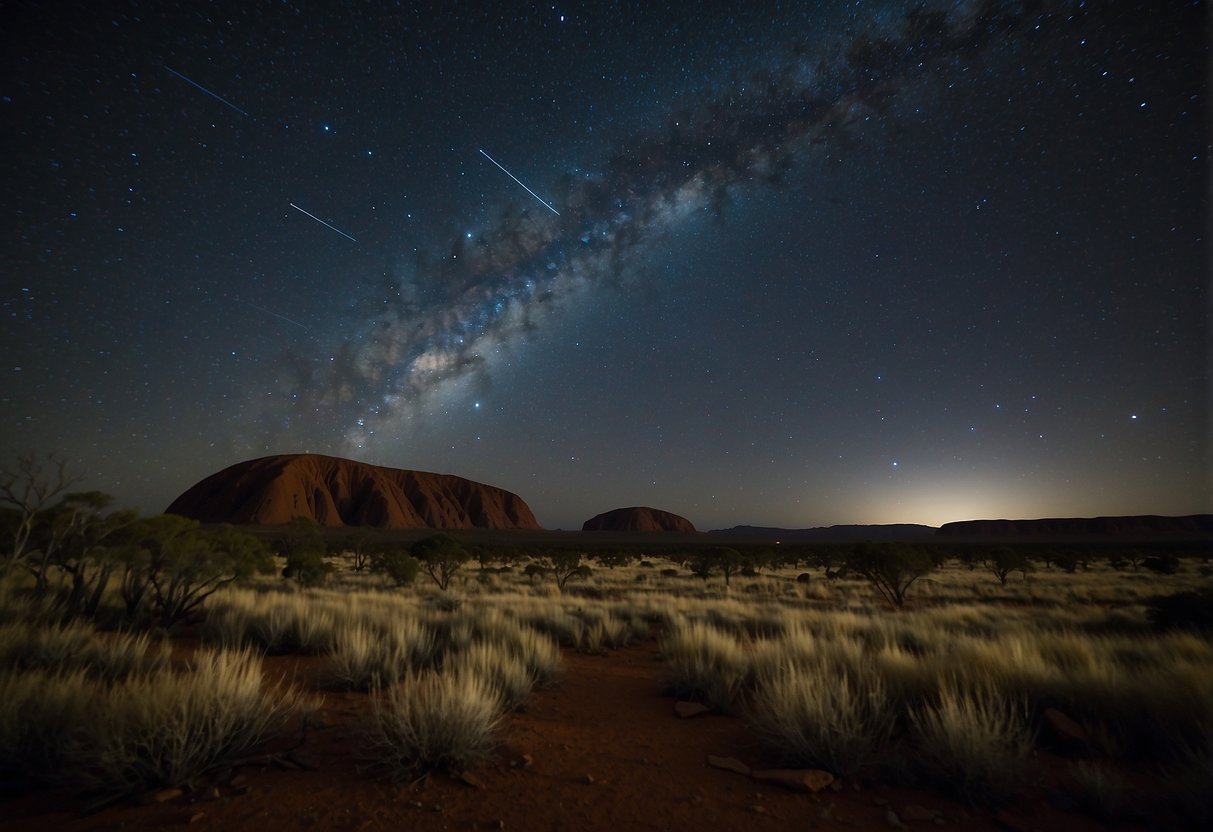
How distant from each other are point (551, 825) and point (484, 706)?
1.38 meters

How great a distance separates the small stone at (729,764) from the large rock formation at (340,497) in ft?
395

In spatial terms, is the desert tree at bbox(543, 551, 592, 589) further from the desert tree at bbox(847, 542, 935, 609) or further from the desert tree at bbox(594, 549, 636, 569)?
the desert tree at bbox(847, 542, 935, 609)

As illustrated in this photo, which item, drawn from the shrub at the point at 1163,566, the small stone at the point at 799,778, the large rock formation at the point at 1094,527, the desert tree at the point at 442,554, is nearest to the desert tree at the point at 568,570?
the desert tree at the point at 442,554

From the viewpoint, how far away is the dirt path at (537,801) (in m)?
3.53

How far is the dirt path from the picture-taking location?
3.53 metres

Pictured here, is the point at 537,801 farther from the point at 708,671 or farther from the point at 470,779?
the point at 708,671

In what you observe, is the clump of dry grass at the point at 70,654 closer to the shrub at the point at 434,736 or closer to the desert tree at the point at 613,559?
the shrub at the point at 434,736

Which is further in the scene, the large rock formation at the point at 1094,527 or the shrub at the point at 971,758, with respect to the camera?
the large rock formation at the point at 1094,527

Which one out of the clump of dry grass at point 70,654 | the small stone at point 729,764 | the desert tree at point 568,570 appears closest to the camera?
the small stone at point 729,764

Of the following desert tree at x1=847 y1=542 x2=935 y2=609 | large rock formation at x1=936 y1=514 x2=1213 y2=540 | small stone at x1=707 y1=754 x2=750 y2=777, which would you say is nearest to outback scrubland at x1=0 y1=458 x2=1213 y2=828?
small stone at x1=707 y1=754 x2=750 y2=777

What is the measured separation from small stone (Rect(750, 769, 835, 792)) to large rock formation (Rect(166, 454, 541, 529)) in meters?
121

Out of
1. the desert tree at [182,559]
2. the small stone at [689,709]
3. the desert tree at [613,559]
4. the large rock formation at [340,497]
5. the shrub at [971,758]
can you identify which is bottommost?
the desert tree at [613,559]

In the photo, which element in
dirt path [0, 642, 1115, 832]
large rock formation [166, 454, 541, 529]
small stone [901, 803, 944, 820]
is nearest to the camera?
dirt path [0, 642, 1115, 832]

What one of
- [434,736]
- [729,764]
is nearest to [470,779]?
[434,736]
